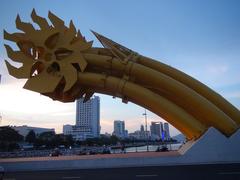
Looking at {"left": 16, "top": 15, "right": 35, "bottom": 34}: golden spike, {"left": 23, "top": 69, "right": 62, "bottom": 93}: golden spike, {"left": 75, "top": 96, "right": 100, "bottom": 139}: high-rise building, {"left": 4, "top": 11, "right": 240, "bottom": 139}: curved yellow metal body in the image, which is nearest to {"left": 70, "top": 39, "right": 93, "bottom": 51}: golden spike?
{"left": 4, "top": 11, "right": 240, "bottom": 139}: curved yellow metal body

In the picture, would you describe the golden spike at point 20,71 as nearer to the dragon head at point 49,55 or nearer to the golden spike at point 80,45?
the dragon head at point 49,55

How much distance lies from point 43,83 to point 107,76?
509 centimetres

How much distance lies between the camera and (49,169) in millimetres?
21828

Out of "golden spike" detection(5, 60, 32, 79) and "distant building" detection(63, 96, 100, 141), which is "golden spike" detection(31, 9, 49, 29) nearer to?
"golden spike" detection(5, 60, 32, 79)

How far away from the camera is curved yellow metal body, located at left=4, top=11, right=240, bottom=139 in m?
21.7

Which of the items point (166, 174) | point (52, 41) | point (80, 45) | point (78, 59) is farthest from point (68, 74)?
point (166, 174)

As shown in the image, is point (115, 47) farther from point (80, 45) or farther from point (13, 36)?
point (13, 36)

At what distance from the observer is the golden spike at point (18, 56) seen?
76.8 feet

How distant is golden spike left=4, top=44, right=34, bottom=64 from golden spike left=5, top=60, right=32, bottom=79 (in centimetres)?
47

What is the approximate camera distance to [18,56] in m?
23.5

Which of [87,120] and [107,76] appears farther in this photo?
[87,120]

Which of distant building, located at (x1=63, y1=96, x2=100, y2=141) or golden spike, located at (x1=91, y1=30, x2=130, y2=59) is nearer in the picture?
golden spike, located at (x1=91, y1=30, x2=130, y2=59)

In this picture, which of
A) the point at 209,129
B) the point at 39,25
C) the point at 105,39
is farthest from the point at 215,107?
the point at 39,25

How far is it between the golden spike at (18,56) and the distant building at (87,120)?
134809 millimetres
